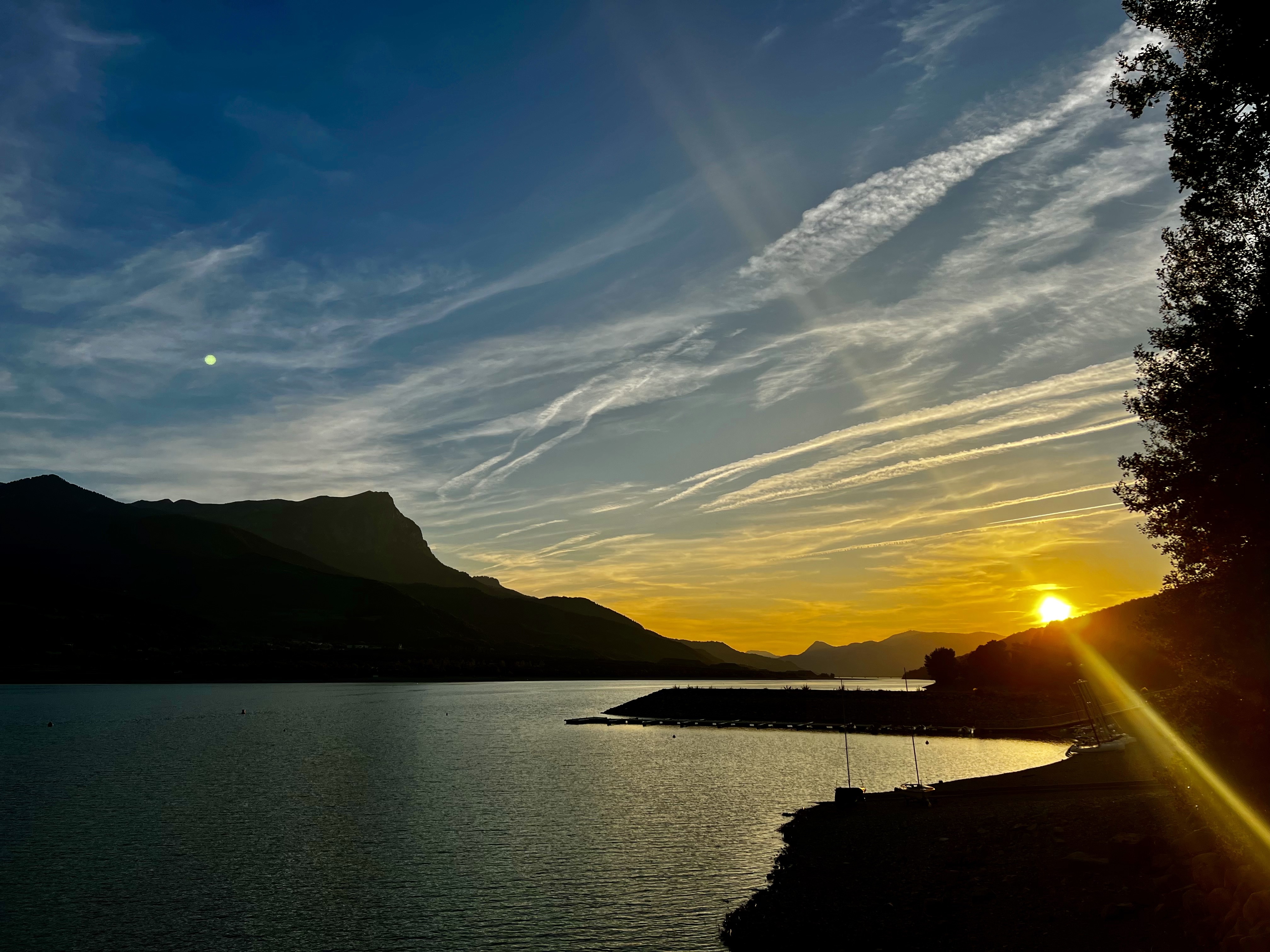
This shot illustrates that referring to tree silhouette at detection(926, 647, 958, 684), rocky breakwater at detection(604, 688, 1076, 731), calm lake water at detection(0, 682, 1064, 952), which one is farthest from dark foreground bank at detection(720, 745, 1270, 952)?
tree silhouette at detection(926, 647, 958, 684)

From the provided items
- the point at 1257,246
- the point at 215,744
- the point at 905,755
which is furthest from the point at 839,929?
the point at 215,744

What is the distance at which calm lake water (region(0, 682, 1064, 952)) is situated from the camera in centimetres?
2930

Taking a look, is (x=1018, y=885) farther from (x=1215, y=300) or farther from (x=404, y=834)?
(x=404, y=834)

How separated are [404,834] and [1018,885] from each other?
33.7 meters

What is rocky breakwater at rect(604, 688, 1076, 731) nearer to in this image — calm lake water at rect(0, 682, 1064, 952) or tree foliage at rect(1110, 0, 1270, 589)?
calm lake water at rect(0, 682, 1064, 952)

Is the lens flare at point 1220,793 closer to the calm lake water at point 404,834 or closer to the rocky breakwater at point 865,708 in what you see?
the calm lake water at point 404,834

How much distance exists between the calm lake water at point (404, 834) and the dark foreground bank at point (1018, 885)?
10.1 feet

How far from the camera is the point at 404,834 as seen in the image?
46.2m

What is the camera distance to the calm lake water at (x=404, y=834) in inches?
1153

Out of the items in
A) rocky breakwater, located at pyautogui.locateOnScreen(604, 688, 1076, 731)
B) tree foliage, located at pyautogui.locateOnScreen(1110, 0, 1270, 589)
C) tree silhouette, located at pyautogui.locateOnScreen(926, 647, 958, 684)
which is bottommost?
rocky breakwater, located at pyautogui.locateOnScreen(604, 688, 1076, 731)

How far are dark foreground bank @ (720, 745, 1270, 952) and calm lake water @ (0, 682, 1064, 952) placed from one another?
3.08 meters

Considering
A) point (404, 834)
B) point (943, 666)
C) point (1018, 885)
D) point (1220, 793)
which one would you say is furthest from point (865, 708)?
point (1220, 793)

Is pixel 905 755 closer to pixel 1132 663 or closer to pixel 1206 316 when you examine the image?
pixel 1206 316

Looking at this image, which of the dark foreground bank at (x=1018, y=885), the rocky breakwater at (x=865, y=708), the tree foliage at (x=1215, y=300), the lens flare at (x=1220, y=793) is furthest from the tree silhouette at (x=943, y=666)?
the tree foliage at (x=1215, y=300)
